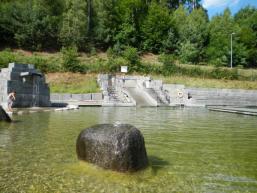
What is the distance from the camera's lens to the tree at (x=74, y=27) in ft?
195

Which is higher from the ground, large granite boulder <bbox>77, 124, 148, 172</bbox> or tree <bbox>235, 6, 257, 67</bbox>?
tree <bbox>235, 6, 257, 67</bbox>

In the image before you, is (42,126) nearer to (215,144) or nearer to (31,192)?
(215,144)

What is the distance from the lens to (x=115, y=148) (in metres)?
6.82

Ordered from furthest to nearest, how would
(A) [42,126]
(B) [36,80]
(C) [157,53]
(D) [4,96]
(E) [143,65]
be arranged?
(C) [157,53] < (E) [143,65] < (B) [36,80] < (D) [4,96] < (A) [42,126]

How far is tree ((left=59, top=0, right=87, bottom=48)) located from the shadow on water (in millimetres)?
53019

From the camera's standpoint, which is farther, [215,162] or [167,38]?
[167,38]

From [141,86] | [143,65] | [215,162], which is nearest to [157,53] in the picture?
[143,65]

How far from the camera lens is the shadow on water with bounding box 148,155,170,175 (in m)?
7.35

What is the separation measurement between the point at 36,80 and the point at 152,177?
20.0 m

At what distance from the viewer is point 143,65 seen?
48.6 m

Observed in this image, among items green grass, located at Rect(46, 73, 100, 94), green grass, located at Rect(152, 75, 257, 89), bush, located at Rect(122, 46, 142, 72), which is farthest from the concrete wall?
bush, located at Rect(122, 46, 142, 72)

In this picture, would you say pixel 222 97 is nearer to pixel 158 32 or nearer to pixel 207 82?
pixel 207 82

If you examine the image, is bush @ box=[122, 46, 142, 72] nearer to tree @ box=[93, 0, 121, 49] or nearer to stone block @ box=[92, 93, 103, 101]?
stone block @ box=[92, 93, 103, 101]

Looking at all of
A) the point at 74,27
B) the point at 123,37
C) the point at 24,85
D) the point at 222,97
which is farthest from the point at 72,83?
the point at 123,37
